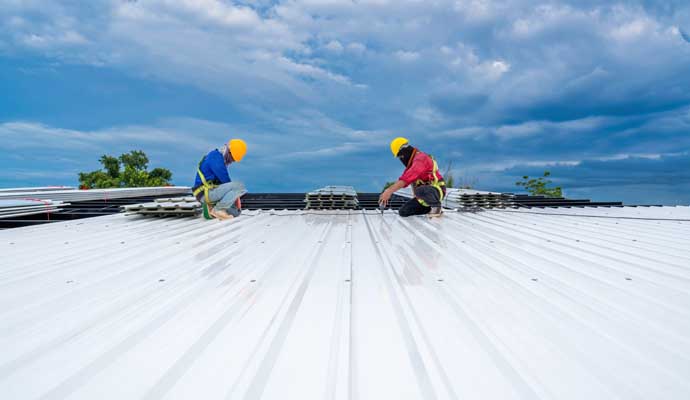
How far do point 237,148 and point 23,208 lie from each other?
12.0 feet

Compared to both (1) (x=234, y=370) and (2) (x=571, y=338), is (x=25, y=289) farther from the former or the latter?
(2) (x=571, y=338)

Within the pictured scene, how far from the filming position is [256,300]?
193 centimetres

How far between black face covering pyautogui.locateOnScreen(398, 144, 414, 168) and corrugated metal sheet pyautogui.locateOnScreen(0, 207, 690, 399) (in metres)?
2.71

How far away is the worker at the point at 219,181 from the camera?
213 inches

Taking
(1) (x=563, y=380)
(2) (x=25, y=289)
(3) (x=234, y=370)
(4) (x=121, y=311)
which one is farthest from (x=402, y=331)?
(2) (x=25, y=289)

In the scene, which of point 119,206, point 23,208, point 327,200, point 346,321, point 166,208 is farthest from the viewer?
point 119,206

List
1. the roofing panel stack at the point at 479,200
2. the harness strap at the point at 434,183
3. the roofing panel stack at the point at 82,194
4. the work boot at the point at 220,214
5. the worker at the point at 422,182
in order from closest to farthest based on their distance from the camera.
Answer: the work boot at the point at 220,214, the worker at the point at 422,182, the harness strap at the point at 434,183, the roofing panel stack at the point at 479,200, the roofing panel stack at the point at 82,194

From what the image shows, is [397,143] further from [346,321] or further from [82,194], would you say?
[82,194]

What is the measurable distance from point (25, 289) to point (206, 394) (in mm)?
1956

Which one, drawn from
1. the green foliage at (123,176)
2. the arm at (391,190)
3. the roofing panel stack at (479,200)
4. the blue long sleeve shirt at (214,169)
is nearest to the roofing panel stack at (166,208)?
the blue long sleeve shirt at (214,169)

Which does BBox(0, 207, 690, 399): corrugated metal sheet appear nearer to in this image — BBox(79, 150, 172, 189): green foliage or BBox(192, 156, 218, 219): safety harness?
BBox(192, 156, 218, 219): safety harness

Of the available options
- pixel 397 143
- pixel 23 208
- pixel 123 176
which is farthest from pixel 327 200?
pixel 123 176

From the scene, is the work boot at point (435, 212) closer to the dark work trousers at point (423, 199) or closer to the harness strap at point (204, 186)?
the dark work trousers at point (423, 199)

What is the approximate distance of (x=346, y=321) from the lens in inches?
64.9
